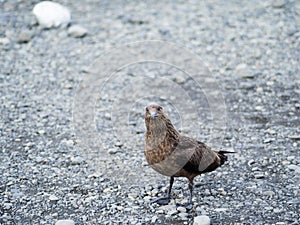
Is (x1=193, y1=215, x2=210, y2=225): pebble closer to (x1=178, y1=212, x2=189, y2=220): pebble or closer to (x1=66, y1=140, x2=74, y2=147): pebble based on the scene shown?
(x1=178, y1=212, x2=189, y2=220): pebble

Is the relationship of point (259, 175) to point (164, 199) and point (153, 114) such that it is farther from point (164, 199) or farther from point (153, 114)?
point (153, 114)

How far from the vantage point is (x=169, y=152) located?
5844mm

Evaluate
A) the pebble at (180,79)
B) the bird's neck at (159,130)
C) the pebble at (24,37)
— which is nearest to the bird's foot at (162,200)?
the bird's neck at (159,130)

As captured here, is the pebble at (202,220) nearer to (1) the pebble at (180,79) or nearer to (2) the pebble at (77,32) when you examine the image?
(1) the pebble at (180,79)

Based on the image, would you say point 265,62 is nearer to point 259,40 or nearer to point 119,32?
point 259,40

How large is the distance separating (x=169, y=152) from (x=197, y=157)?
33 cm

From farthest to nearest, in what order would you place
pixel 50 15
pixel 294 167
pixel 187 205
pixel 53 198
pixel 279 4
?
pixel 279 4
pixel 50 15
pixel 294 167
pixel 53 198
pixel 187 205

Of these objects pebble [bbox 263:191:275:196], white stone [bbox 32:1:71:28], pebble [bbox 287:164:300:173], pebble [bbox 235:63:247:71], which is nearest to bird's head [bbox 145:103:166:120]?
pebble [bbox 263:191:275:196]

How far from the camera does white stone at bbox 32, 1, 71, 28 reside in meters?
11.6

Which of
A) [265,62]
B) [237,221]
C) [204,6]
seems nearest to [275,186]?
[237,221]

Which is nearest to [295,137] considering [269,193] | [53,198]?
[269,193]

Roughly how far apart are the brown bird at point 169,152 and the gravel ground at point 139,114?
0.46m

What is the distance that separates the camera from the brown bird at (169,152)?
19.1 ft

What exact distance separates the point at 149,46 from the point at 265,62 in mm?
2275
